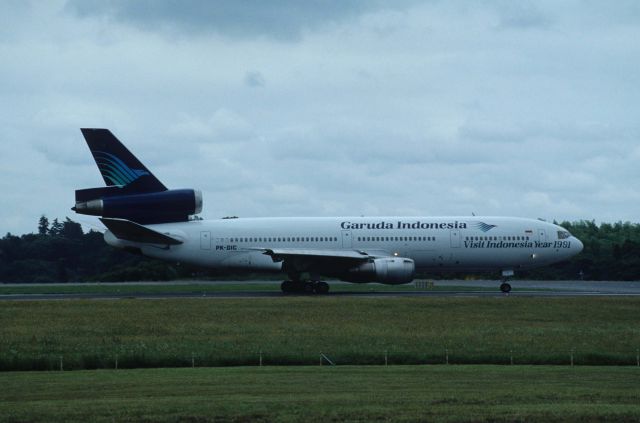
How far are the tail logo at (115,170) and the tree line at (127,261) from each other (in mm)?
20201

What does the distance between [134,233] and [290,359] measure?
2748 centimetres

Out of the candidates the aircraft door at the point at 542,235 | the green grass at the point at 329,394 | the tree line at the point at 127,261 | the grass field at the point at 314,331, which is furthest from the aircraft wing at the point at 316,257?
the green grass at the point at 329,394

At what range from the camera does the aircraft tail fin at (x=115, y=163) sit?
55188 mm

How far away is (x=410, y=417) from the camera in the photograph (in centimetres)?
1664

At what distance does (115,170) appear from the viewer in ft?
181

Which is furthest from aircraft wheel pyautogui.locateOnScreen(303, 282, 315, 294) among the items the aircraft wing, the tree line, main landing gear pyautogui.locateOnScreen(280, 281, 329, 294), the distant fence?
the distant fence

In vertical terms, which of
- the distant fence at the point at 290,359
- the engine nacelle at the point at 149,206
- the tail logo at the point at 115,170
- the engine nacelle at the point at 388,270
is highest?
the tail logo at the point at 115,170

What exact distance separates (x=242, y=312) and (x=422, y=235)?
1688 centimetres

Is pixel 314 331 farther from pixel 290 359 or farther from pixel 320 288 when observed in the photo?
pixel 320 288

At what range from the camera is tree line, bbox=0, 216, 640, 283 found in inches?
3191

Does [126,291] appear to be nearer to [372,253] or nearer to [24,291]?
[24,291]

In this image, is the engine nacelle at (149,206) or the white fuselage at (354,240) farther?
the white fuselage at (354,240)

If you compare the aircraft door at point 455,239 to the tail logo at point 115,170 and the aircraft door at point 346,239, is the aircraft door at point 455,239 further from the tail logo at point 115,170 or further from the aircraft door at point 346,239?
the tail logo at point 115,170

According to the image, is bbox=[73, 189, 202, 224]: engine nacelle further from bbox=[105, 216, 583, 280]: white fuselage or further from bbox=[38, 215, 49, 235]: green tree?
bbox=[38, 215, 49, 235]: green tree
